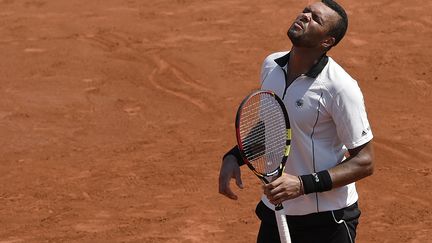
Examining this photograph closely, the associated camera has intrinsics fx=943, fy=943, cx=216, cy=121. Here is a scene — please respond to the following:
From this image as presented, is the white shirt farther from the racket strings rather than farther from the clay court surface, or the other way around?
the clay court surface

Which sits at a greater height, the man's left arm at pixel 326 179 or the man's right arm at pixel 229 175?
the man's left arm at pixel 326 179

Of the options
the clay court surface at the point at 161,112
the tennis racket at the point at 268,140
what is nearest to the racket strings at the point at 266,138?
the tennis racket at the point at 268,140

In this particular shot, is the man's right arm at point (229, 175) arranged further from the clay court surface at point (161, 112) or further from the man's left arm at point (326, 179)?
the clay court surface at point (161, 112)

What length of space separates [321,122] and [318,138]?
0.32 ft

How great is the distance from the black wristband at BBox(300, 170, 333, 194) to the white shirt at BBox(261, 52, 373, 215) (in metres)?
0.18

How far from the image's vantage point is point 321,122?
523 cm

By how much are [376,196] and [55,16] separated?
7.48 metres

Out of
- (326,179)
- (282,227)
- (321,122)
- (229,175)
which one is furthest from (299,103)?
(282,227)

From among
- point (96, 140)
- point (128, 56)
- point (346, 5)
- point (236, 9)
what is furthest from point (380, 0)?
point (96, 140)

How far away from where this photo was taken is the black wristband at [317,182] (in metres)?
5.03

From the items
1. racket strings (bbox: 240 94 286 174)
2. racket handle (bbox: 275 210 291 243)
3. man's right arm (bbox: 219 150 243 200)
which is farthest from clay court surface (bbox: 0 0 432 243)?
racket handle (bbox: 275 210 291 243)

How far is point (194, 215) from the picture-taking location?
8.86 metres

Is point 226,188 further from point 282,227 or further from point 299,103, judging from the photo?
point 299,103

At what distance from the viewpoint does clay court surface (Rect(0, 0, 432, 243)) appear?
888 cm
